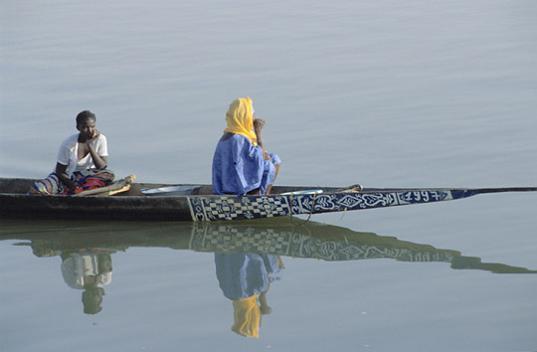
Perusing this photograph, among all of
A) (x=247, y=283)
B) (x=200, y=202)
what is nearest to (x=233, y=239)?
(x=200, y=202)

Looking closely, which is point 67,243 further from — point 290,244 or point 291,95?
point 291,95

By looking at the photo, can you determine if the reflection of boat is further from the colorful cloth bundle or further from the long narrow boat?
the colorful cloth bundle

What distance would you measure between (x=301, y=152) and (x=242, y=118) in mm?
2275

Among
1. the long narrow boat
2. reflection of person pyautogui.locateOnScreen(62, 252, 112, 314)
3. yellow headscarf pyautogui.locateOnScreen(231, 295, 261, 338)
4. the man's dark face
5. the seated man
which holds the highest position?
the man's dark face

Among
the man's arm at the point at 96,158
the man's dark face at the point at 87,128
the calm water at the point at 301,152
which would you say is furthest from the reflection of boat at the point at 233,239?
the man's dark face at the point at 87,128

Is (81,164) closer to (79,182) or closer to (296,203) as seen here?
(79,182)

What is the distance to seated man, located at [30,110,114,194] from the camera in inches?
382

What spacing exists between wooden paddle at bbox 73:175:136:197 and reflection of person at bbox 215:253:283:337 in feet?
4.32

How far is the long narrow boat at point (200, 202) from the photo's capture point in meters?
9.08

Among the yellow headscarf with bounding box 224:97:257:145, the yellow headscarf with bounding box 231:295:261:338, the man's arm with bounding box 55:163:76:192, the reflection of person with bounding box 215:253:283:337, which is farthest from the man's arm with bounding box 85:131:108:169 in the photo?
the yellow headscarf with bounding box 231:295:261:338

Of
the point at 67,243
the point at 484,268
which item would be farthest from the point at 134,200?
the point at 484,268

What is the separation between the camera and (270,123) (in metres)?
12.7

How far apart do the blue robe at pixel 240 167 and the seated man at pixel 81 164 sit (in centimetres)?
98

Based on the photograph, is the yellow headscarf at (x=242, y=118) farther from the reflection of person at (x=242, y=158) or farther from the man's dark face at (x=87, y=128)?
the man's dark face at (x=87, y=128)
